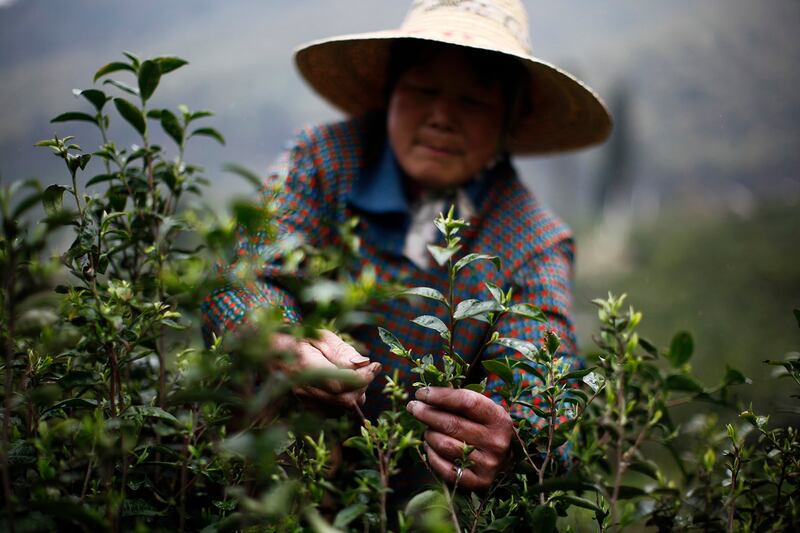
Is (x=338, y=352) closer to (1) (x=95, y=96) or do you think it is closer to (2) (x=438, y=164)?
(1) (x=95, y=96)

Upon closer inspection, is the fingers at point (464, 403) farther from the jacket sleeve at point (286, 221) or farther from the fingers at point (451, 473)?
the jacket sleeve at point (286, 221)

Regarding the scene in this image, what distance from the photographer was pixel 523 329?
4.16ft

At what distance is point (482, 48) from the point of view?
4.10 ft

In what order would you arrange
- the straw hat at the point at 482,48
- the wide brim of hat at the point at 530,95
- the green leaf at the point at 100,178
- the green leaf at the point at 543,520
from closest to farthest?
the green leaf at the point at 543,520
the green leaf at the point at 100,178
the straw hat at the point at 482,48
the wide brim of hat at the point at 530,95

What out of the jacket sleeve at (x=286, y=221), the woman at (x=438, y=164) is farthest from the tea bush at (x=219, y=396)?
the woman at (x=438, y=164)

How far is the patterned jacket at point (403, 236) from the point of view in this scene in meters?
1.37

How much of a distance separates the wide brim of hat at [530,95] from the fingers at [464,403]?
2.92ft

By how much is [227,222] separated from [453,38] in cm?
95

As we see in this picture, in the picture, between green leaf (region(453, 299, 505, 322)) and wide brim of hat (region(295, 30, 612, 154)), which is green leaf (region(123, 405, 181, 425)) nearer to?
green leaf (region(453, 299, 505, 322))

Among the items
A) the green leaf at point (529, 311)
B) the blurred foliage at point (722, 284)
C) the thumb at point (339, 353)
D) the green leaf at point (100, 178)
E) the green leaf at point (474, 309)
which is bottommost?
the blurred foliage at point (722, 284)

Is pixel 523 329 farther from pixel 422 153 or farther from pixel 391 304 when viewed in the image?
pixel 422 153

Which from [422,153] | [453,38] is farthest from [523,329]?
[453,38]

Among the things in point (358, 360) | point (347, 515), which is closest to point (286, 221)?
point (358, 360)

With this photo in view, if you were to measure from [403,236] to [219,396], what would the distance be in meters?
1.08
